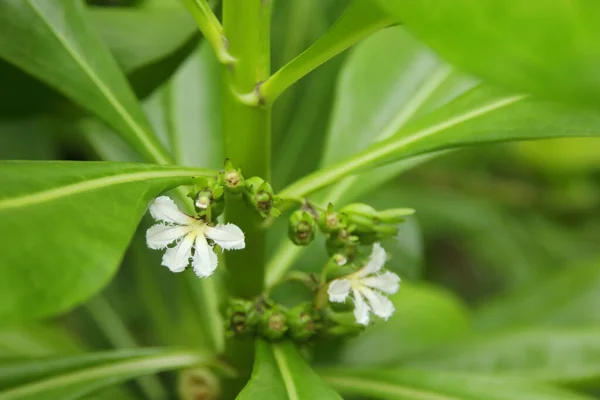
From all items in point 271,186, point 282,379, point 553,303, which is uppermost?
point 553,303

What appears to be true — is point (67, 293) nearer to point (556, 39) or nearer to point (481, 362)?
point (556, 39)

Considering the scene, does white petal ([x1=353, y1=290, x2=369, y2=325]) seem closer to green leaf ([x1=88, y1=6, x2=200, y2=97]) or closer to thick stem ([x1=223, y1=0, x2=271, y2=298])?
thick stem ([x1=223, y1=0, x2=271, y2=298])

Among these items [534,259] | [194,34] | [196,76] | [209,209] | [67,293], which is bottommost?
[67,293]

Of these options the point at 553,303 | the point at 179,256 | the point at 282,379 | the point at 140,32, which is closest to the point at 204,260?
the point at 179,256

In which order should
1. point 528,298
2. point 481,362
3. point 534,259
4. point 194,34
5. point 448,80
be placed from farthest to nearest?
1. point 534,259
2. point 528,298
3. point 481,362
4. point 448,80
5. point 194,34

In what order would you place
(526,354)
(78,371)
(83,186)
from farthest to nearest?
(526,354)
(78,371)
(83,186)

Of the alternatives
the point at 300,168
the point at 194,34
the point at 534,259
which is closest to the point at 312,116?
the point at 300,168

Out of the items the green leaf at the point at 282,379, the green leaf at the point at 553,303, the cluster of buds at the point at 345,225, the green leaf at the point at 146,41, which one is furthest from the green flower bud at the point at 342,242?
the green leaf at the point at 553,303

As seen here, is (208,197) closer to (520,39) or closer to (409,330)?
(520,39)
